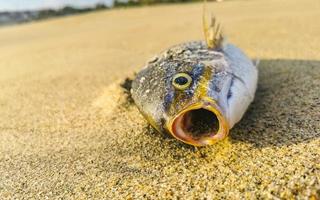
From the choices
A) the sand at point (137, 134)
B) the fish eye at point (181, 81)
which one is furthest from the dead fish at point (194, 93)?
the sand at point (137, 134)

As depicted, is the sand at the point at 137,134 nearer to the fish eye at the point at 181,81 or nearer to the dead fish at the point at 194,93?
the dead fish at the point at 194,93

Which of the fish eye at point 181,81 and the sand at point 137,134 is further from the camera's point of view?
the fish eye at point 181,81

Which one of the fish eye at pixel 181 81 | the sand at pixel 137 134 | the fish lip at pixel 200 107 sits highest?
the fish eye at pixel 181 81

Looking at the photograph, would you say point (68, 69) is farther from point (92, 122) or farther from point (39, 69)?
point (92, 122)

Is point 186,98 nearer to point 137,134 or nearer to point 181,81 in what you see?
point 181,81

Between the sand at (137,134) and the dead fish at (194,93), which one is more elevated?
the dead fish at (194,93)

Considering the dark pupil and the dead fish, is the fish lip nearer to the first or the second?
the dead fish

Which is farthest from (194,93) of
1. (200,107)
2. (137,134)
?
(137,134)

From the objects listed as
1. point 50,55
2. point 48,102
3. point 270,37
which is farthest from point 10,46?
point 270,37
